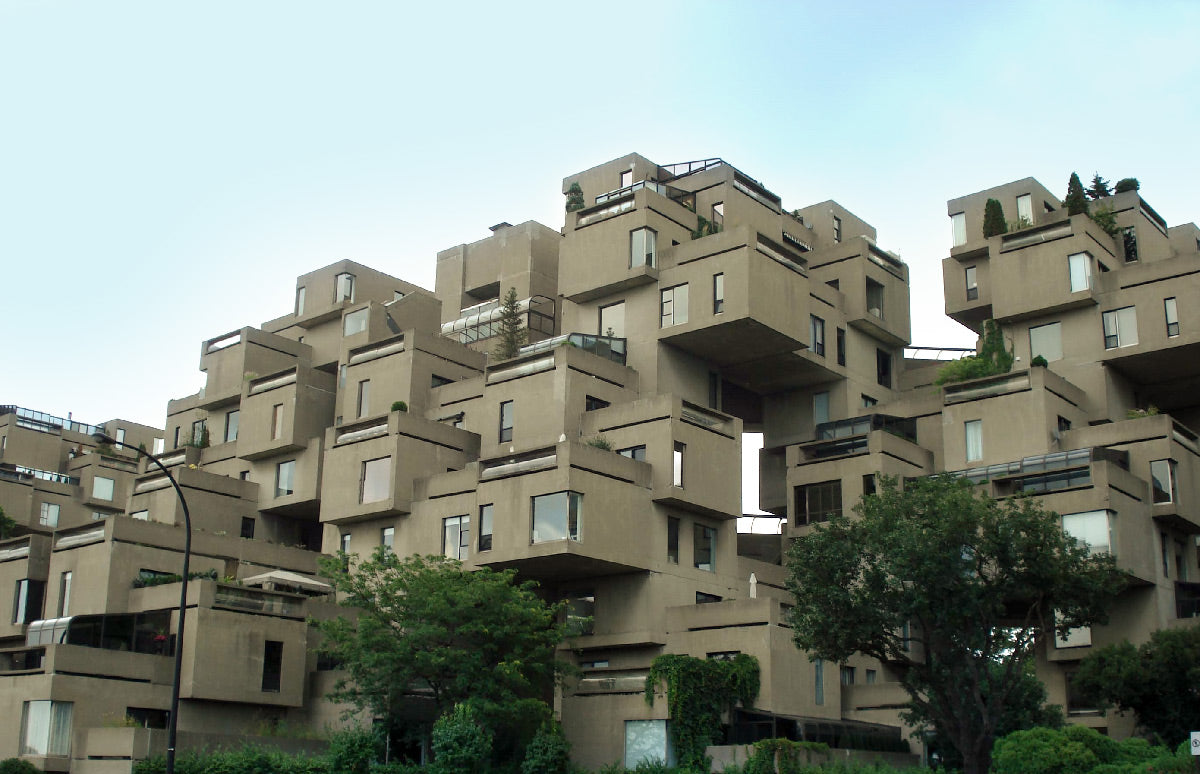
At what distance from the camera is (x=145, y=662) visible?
183 feet

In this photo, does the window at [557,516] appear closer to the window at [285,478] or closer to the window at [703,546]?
the window at [703,546]

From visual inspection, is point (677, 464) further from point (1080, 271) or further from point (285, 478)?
point (285, 478)

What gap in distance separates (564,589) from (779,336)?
16807 millimetres

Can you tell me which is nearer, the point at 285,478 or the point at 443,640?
the point at 443,640

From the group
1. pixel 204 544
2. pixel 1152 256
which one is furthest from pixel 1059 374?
pixel 204 544

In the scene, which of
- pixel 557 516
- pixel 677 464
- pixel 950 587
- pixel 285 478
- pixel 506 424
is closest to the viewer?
pixel 950 587

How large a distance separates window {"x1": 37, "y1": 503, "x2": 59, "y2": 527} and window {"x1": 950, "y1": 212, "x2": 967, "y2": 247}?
62.1 metres

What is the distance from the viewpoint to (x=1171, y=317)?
66.2 meters

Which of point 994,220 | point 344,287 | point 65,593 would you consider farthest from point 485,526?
point 994,220

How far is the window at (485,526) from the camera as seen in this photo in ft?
192

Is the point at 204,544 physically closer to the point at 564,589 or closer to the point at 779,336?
the point at 564,589

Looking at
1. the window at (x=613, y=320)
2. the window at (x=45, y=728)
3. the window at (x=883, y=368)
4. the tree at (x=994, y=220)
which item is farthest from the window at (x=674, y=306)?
the window at (x=45, y=728)

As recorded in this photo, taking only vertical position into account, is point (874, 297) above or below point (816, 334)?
above

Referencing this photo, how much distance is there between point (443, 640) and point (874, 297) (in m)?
37.7
